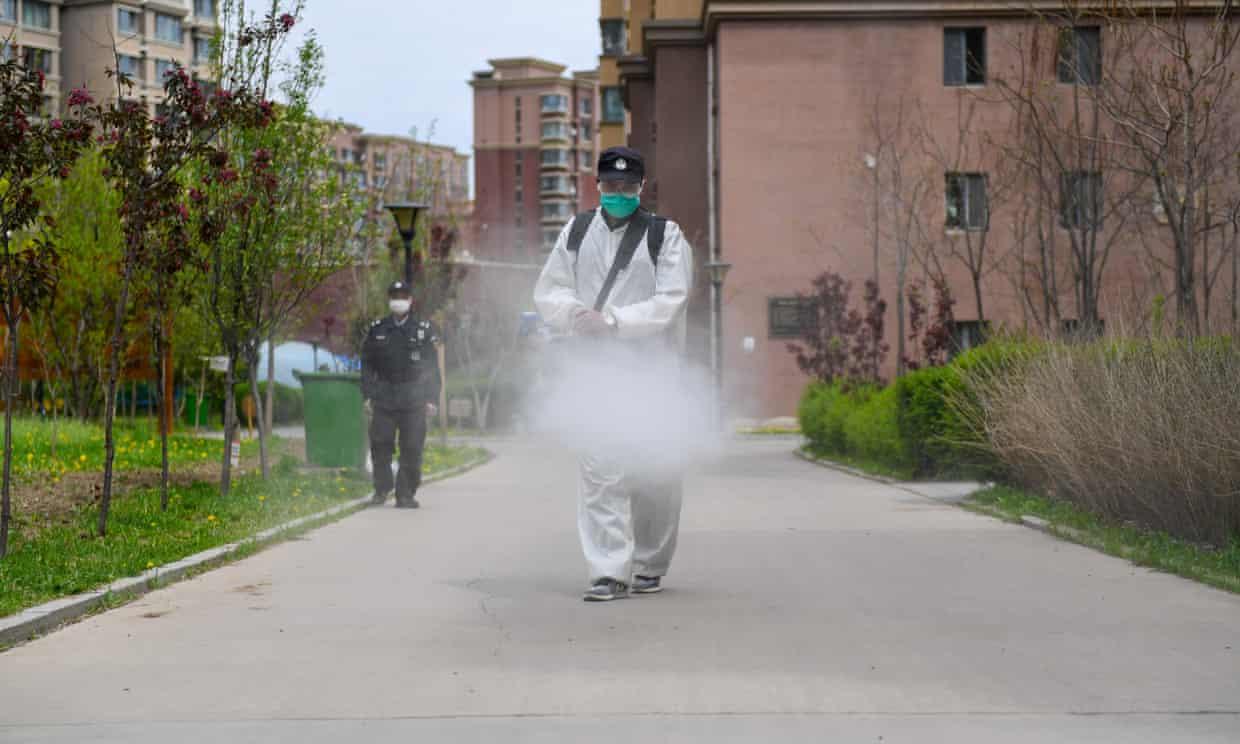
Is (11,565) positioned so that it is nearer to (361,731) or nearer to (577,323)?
(577,323)

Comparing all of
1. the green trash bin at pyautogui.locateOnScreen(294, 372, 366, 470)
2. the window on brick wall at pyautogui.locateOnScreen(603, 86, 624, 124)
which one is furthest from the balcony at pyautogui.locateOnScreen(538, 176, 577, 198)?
the green trash bin at pyautogui.locateOnScreen(294, 372, 366, 470)

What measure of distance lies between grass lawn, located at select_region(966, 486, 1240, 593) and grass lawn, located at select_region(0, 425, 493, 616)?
19.2 feet

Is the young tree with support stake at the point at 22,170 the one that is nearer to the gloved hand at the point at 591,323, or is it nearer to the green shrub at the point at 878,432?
the gloved hand at the point at 591,323

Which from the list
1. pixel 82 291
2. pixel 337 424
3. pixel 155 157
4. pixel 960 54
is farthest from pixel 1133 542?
pixel 960 54

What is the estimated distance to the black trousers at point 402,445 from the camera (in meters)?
15.8

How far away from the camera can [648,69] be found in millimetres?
55500

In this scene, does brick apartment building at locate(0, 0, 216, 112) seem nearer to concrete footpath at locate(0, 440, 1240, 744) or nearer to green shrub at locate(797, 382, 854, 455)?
green shrub at locate(797, 382, 854, 455)

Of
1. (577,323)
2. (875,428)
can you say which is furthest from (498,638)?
(875,428)

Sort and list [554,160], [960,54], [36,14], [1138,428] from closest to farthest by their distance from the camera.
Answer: [1138,428] → [960,54] → [36,14] → [554,160]

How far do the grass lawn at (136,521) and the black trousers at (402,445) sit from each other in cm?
Result: 51

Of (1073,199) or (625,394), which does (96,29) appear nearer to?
(1073,199)

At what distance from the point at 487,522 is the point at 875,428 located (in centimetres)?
912

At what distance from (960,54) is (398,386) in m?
29.5

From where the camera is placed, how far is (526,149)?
494 ft
